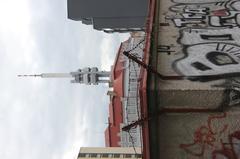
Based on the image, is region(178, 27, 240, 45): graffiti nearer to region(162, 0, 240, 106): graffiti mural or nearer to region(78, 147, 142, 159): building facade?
region(162, 0, 240, 106): graffiti mural

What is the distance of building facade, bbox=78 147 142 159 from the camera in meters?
56.2

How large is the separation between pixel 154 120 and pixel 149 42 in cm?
237

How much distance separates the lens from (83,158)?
5988cm

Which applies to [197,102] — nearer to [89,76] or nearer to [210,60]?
[210,60]

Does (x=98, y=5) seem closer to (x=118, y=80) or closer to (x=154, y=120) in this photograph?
(x=118, y=80)

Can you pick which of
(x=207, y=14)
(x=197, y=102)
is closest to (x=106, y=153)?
(x=207, y=14)

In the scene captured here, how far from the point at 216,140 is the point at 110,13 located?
35.6 m

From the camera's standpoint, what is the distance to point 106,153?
2311 inches

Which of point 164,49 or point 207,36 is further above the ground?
point 207,36

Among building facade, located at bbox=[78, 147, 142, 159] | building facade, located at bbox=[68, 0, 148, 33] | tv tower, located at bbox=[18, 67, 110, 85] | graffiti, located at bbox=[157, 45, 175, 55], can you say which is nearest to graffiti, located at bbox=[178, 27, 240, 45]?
graffiti, located at bbox=[157, 45, 175, 55]

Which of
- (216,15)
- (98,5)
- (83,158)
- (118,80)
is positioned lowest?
(83,158)

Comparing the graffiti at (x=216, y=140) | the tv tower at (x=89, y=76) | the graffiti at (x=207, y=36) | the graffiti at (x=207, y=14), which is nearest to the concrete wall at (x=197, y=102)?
the graffiti at (x=216, y=140)

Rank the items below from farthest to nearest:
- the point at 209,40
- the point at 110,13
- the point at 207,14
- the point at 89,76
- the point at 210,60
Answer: the point at 89,76, the point at 110,13, the point at 207,14, the point at 209,40, the point at 210,60

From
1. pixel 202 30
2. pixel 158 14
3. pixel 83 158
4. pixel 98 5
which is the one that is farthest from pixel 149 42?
pixel 83 158
